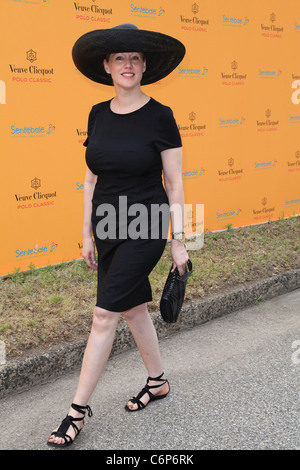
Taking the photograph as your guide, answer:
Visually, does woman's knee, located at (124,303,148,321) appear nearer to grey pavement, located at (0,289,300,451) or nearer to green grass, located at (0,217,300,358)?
grey pavement, located at (0,289,300,451)

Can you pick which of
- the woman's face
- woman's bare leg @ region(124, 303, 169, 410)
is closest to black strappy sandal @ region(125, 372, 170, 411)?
woman's bare leg @ region(124, 303, 169, 410)

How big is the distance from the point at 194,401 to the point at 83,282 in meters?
2.03

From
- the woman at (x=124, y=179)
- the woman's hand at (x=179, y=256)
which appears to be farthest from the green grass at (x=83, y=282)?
the woman's hand at (x=179, y=256)

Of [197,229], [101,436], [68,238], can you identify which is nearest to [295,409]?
[101,436]

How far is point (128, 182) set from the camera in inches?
108

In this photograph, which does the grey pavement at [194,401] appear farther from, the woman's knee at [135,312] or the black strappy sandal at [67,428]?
the woman's knee at [135,312]

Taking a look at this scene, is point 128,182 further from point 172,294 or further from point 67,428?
point 67,428

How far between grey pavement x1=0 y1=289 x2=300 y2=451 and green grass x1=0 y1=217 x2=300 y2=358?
38 centimetres

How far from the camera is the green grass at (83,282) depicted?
12.6ft

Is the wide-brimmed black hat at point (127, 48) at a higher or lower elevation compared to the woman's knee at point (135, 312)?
higher

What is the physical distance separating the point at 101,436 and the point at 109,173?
1.44m

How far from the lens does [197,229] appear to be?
667cm

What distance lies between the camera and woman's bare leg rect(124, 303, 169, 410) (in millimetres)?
3004

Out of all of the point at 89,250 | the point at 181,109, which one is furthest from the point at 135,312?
the point at 181,109
